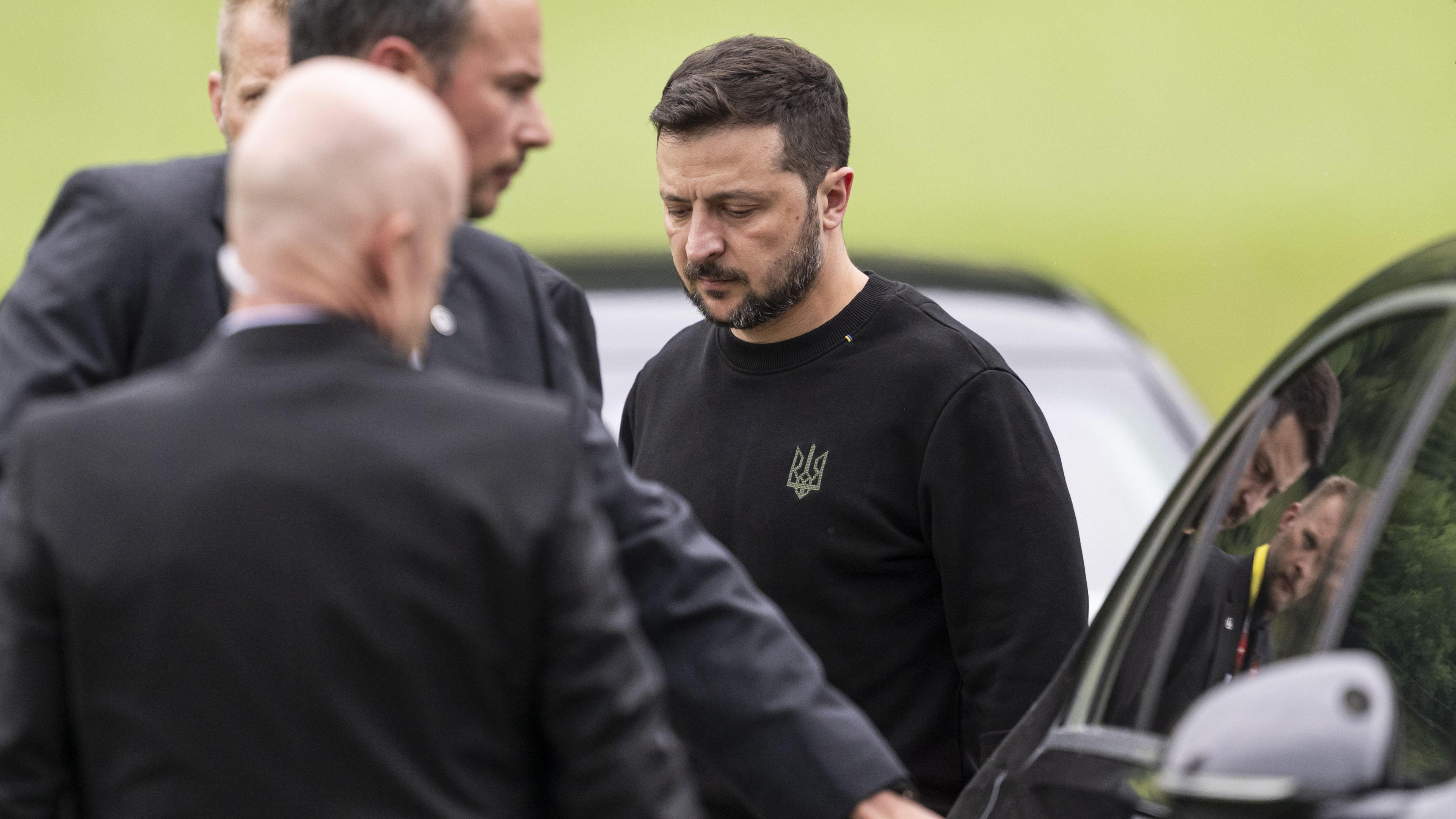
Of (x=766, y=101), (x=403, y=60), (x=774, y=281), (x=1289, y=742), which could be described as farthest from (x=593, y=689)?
(x=766, y=101)

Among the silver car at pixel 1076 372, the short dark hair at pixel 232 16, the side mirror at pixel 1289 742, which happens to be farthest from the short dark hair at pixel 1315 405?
the silver car at pixel 1076 372

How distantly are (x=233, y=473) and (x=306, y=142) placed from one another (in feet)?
0.87

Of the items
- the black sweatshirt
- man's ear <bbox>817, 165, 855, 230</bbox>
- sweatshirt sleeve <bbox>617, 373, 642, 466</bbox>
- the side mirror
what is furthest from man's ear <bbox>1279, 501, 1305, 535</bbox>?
sweatshirt sleeve <bbox>617, 373, 642, 466</bbox>

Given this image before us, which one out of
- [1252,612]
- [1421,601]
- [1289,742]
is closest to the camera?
[1289,742]

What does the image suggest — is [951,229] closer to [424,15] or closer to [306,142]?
[424,15]

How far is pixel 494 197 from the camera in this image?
193 centimetres

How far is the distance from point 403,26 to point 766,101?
46.7 inches

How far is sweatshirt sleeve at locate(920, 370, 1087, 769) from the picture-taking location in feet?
8.69

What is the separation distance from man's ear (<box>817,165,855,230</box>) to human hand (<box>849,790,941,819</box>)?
125 cm

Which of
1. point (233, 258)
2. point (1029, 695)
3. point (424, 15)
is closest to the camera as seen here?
point (233, 258)

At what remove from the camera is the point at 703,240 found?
116 inches

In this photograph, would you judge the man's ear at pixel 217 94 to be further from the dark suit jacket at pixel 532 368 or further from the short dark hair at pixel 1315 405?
the short dark hair at pixel 1315 405

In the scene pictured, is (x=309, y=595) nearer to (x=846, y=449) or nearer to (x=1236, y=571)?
→ (x=1236, y=571)

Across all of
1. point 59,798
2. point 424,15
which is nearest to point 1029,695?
point 424,15
